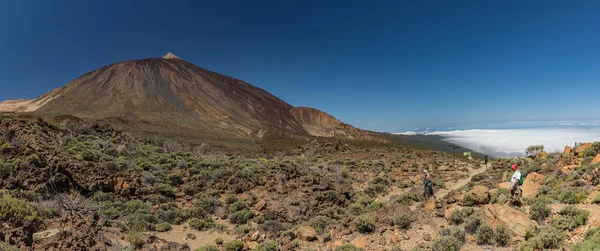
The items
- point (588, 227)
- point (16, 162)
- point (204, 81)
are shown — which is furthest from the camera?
point (204, 81)

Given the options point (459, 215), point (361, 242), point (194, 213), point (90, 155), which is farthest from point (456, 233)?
point (90, 155)

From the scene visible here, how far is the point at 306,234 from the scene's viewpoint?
22.1ft

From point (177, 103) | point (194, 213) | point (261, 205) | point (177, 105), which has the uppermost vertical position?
point (177, 103)

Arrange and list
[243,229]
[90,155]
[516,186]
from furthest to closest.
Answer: [90,155]
[243,229]
[516,186]

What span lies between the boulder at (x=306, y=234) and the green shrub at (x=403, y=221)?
6.20 ft

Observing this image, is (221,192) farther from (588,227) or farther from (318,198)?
(588,227)

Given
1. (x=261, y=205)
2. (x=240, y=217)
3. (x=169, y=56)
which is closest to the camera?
(x=240, y=217)

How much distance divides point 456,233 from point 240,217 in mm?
5633

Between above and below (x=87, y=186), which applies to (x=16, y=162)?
above

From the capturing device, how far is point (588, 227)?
4820 mm

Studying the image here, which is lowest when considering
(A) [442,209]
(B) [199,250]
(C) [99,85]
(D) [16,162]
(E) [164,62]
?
(B) [199,250]

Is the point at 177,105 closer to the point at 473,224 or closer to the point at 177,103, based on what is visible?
the point at 177,103

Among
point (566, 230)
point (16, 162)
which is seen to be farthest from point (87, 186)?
point (566, 230)

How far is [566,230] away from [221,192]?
9.64m
